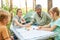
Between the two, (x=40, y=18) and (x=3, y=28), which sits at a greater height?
(x=3, y=28)

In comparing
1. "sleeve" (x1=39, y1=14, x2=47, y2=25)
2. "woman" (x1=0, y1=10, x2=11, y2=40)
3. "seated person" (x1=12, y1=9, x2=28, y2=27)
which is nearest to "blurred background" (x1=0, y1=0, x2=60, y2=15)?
"seated person" (x1=12, y1=9, x2=28, y2=27)

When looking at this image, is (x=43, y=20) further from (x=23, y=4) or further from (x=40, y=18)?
(x=23, y=4)

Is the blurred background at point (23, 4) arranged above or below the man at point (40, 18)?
above

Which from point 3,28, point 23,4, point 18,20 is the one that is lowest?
point 18,20

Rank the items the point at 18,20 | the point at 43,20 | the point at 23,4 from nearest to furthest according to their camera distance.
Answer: the point at 43,20, the point at 18,20, the point at 23,4

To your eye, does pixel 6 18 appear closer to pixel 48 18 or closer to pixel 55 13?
pixel 55 13

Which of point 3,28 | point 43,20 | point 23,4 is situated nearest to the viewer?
point 3,28

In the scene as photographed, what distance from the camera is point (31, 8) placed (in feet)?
23.2

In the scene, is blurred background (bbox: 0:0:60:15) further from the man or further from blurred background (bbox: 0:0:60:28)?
the man

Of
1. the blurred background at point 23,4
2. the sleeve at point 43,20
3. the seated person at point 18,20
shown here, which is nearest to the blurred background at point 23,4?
the blurred background at point 23,4

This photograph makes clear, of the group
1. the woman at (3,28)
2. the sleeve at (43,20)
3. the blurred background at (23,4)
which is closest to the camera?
the woman at (3,28)

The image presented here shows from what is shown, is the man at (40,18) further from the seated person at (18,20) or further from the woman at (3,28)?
the woman at (3,28)

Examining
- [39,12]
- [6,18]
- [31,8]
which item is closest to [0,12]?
[6,18]

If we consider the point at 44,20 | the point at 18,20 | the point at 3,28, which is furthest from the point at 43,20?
the point at 3,28
